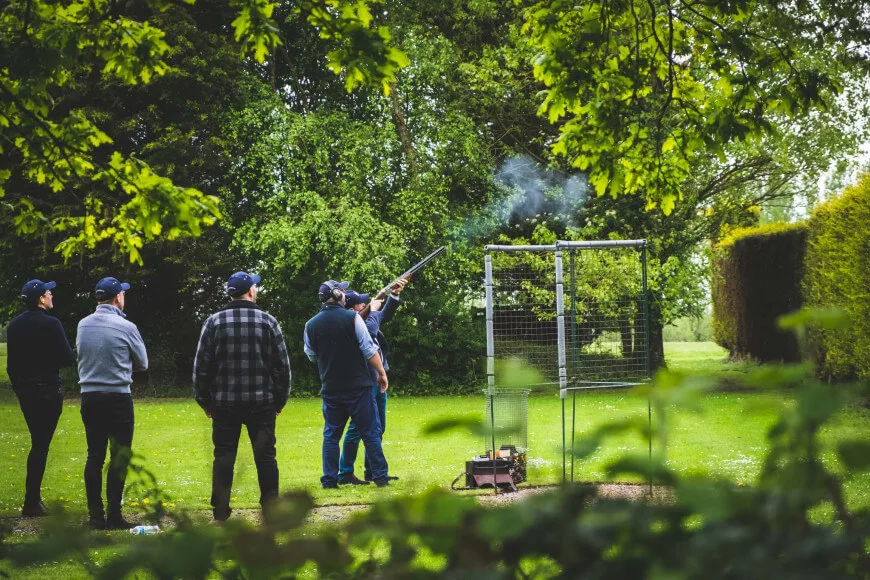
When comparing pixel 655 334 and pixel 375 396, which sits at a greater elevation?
Result: pixel 655 334

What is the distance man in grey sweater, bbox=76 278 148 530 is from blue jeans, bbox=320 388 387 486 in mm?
2224

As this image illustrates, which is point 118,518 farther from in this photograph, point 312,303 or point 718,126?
point 312,303

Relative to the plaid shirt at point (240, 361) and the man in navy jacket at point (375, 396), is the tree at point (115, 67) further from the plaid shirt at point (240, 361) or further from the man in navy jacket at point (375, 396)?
the man in navy jacket at point (375, 396)

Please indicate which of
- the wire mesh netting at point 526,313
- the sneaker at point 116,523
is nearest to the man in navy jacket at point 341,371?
the wire mesh netting at point 526,313

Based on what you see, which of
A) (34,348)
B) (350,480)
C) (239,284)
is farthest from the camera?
(350,480)

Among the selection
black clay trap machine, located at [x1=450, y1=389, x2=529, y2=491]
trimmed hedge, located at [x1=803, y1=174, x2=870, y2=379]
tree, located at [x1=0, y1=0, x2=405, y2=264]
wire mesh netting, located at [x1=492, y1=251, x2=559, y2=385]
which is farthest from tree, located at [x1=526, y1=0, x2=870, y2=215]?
trimmed hedge, located at [x1=803, y1=174, x2=870, y2=379]

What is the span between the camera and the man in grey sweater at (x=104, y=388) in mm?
7395

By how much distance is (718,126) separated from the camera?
7133 mm

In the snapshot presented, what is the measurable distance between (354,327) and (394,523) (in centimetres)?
765

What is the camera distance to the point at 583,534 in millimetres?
1327

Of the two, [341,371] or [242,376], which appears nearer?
[242,376]

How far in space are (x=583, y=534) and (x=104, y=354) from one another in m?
6.76

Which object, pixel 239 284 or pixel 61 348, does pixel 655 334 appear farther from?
pixel 61 348


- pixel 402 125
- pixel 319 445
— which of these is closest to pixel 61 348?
pixel 319 445
